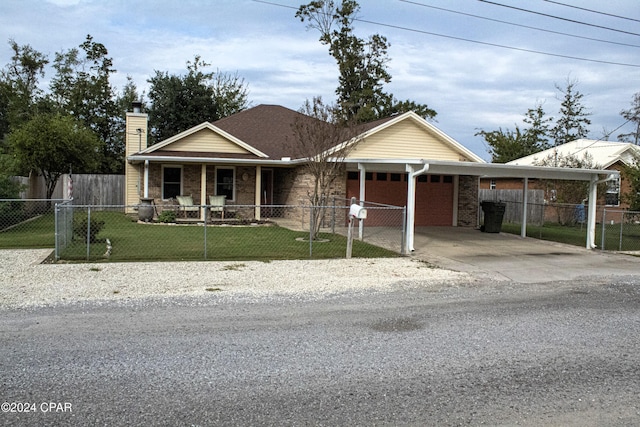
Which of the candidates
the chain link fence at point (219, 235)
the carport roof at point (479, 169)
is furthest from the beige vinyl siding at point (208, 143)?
the carport roof at point (479, 169)

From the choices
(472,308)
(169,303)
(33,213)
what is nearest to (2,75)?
(33,213)

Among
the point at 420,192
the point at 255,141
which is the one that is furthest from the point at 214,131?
the point at 420,192

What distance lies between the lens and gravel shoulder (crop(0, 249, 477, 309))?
805 centimetres

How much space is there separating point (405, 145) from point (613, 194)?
15.5 m

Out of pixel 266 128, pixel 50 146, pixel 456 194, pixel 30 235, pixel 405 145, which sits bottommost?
pixel 30 235

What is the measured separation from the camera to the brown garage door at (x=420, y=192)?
19953mm

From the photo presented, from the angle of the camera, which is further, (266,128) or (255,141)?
(266,128)

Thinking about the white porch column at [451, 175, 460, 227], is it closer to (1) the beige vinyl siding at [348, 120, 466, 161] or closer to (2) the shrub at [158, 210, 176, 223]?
(1) the beige vinyl siding at [348, 120, 466, 161]

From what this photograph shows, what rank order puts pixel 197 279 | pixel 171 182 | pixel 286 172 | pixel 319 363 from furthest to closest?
pixel 286 172, pixel 171 182, pixel 197 279, pixel 319 363

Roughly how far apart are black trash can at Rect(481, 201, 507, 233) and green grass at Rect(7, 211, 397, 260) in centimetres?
656

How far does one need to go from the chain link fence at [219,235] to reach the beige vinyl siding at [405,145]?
232 cm

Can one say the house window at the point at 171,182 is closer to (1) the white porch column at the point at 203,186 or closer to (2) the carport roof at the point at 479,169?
(1) the white porch column at the point at 203,186

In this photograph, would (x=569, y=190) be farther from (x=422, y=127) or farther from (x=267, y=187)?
(x=267, y=187)

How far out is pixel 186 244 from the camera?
13.5 meters
